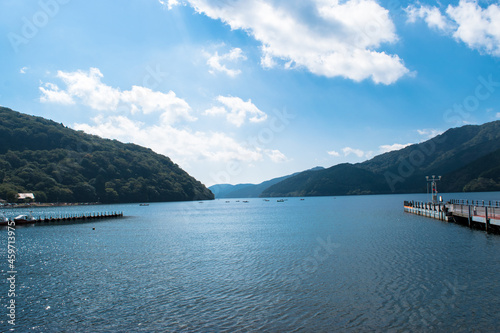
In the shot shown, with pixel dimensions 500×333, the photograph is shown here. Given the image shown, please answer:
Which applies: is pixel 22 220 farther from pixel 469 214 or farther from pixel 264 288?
pixel 469 214

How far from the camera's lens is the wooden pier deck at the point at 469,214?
131 ft

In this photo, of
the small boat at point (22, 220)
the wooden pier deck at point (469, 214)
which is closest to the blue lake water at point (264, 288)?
the wooden pier deck at point (469, 214)

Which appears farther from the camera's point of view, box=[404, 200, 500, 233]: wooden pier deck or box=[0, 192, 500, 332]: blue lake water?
box=[404, 200, 500, 233]: wooden pier deck

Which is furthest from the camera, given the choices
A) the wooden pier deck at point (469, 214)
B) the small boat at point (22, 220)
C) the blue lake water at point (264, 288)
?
the small boat at point (22, 220)

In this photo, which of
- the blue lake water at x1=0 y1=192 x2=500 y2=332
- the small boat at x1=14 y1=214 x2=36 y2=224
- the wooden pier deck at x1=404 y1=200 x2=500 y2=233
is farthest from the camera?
the small boat at x1=14 y1=214 x2=36 y2=224

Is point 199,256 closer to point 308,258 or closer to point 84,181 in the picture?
point 308,258

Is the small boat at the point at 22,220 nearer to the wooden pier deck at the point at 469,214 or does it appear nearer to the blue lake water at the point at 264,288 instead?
the blue lake water at the point at 264,288

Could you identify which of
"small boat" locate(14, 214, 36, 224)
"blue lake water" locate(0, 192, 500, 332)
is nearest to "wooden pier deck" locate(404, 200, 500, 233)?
"blue lake water" locate(0, 192, 500, 332)

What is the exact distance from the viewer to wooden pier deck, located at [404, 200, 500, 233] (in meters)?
39.8

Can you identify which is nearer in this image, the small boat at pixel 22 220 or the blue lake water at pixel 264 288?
the blue lake water at pixel 264 288

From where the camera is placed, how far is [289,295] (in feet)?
60.1

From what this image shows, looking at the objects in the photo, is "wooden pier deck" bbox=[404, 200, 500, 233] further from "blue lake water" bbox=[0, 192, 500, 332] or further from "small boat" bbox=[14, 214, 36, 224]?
"small boat" bbox=[14, 214, 36, 224]

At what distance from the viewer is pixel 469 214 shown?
45.9 meters

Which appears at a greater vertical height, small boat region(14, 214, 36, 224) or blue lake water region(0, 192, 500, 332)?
small boat region(14, 214, 36, 224)
